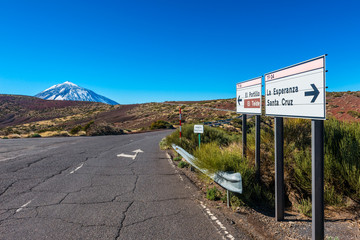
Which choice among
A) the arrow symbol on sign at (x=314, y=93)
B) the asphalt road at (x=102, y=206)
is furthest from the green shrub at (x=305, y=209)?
the arrow symbol on sign at (x=314, y=93)

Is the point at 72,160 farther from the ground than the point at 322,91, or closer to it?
closer to it

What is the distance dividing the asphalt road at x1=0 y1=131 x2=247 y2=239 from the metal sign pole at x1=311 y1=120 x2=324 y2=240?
1.03m

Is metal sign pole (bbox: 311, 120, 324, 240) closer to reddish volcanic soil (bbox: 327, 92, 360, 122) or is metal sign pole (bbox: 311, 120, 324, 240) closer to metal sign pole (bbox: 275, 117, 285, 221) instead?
metal sign pole (bbox: 275, 117, 285, 221)

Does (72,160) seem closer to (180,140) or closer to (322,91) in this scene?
(180,140)

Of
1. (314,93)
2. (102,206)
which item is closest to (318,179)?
(314,93)

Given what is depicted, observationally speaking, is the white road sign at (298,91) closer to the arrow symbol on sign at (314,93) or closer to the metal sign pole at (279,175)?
the arrow symbol on sign at (314,93)

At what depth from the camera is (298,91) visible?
10.7 ft

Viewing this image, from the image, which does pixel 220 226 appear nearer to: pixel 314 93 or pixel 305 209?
pixel 305 209

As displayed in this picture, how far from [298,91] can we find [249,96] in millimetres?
Result: 2184

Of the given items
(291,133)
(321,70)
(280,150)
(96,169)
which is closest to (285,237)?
(280,150)

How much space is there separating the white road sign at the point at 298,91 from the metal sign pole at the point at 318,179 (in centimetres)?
22

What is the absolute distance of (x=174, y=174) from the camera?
7.03 m

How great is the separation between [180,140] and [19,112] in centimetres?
9682

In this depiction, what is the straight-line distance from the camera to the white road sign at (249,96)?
16.5ft
